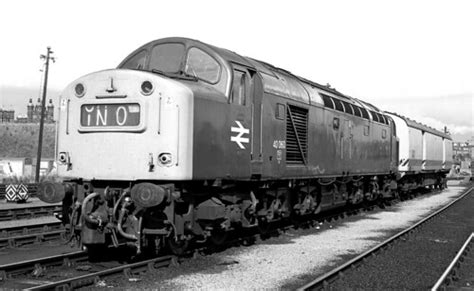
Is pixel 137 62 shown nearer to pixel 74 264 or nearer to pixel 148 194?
pixel 148 194

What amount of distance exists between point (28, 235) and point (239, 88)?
221 inches

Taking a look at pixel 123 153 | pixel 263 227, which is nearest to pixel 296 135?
pixel 263 227

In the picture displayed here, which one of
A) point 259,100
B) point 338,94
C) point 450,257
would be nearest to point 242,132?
point 259,100

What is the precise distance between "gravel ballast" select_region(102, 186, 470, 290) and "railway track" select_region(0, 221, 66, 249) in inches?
164

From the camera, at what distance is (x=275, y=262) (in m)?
8.85

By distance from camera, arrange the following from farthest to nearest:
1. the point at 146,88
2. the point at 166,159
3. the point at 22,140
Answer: the point at 22,140, the point at 146,88, the point at 166,159

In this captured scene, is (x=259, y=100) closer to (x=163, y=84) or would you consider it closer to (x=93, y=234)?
(x=163, y=84)

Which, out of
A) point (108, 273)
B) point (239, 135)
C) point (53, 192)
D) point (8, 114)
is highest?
point (8, 114)

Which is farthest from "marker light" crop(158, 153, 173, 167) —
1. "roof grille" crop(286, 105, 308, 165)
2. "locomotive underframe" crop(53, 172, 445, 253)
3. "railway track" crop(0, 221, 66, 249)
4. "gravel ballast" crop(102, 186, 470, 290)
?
"railway track" crop(0, 221, 66, 249)

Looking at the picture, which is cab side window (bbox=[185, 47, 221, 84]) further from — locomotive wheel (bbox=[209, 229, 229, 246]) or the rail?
the rail

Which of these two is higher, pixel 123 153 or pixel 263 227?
pixel 123 153

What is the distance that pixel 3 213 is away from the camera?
15875 millimetres

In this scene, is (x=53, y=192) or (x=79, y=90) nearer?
(x=53, y=192)

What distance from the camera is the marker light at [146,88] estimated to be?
302 inches
